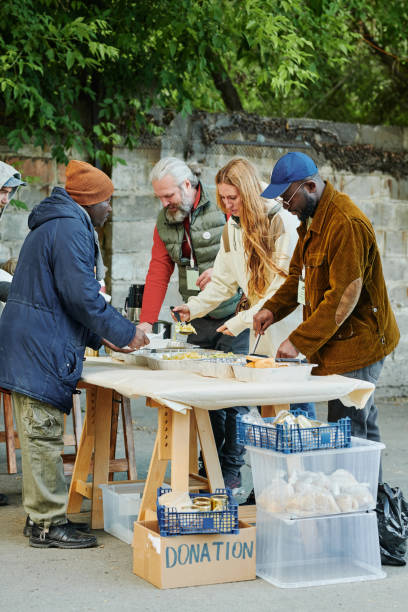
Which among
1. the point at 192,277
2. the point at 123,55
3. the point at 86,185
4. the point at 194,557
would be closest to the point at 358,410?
the point at 194,557

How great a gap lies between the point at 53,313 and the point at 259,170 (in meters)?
4.35

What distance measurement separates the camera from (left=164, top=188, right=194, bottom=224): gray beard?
5.24 m

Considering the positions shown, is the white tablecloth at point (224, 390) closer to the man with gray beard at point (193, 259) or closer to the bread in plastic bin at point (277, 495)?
the bread in plastic bin at point (277, 495)

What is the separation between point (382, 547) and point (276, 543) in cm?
55

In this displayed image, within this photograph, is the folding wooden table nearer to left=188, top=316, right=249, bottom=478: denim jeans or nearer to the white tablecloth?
the white tablecloth

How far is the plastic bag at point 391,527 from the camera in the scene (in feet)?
12.7

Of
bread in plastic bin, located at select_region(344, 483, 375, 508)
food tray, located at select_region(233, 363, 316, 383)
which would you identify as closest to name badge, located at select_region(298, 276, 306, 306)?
food tray, located at select_region(233, 363, 316, 383)

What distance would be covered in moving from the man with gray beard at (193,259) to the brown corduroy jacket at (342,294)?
1.07m

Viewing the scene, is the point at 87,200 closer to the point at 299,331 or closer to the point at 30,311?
the point at 30,311

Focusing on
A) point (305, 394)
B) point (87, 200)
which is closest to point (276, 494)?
point (305, 394)

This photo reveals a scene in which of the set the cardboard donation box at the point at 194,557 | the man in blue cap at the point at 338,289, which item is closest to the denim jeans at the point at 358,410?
the man in blue cap at the point at 338,289

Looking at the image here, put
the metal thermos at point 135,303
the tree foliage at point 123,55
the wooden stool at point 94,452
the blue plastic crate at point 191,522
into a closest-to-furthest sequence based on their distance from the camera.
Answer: the blue plastic crate at point 191,522, the wooden stool at point 94,452, the metal thermos at point 135,303, the tree foliage at point 123,55

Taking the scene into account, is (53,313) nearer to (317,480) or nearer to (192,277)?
(317,480)

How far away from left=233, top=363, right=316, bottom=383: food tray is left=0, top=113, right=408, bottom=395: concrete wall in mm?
3662
